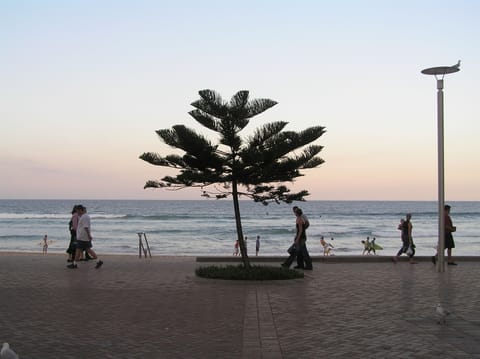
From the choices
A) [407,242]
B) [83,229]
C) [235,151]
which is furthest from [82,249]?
[407,242]

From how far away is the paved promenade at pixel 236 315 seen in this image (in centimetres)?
583

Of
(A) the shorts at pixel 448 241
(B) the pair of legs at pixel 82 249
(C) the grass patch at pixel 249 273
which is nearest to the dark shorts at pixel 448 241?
(A) the shorts at pixel 448 241

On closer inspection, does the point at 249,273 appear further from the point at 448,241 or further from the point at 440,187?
the point at 448,241

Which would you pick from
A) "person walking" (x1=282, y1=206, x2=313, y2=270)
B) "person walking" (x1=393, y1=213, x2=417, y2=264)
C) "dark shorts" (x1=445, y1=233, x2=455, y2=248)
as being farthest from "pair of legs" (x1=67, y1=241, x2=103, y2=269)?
"dark shorts" (x1=445, y1=233, x2=455, y2=248)

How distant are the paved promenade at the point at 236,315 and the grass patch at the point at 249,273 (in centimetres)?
23

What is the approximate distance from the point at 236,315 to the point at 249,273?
367cm

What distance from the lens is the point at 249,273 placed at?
37.1 feet

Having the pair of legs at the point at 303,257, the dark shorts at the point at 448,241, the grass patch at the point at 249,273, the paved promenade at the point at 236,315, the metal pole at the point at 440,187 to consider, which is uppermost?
the metal pole at the point at 440,187

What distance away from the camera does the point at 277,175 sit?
12.2 meters

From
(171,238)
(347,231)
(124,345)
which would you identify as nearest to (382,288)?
(124,345)

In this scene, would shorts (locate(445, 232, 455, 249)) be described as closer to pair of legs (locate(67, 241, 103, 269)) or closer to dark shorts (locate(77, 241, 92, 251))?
pair of legs (locate(67, 241, 103, 269))

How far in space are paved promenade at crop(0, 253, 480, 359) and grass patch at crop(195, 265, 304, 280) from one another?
229 millimetres

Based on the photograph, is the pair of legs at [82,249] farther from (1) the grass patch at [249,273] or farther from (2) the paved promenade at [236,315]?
(1) the grass patch at [249,273]

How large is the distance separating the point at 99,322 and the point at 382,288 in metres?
5.07
